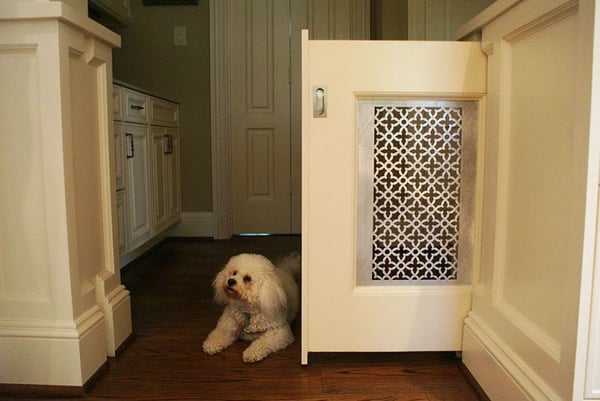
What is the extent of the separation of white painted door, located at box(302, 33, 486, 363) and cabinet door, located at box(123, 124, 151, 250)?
1208 millimetres

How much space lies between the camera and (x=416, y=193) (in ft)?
4.62

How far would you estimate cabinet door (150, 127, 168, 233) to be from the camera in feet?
8.87

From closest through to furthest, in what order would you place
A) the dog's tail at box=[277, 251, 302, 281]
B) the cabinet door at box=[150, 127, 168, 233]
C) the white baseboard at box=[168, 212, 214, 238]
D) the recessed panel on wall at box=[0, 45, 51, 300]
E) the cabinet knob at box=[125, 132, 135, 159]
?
the recessed panel on wall at box=[0, 45, 51, 300] → the dog's tail at box=[277, 251, 302, 281] → the cabinet knob at box=[125, 132, 135, 159] → the cabinet door at box=[150, 127, 168, 233] → the white baseboard at box=[168, 212, 214, 238]

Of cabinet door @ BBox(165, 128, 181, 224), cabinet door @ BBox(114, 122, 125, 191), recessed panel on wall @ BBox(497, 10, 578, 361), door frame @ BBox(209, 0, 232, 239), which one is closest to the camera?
recessed panel on wall @ BBox(497, 10, 578, 361)

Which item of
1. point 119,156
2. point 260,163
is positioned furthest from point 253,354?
point 260,163

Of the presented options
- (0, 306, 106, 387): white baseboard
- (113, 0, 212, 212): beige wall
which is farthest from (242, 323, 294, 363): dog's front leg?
(113, 0, 212, 212): beige wall

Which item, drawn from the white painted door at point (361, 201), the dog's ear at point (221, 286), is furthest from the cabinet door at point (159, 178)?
the white painted door at point (361, 201)

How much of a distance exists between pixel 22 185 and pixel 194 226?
2.15 m

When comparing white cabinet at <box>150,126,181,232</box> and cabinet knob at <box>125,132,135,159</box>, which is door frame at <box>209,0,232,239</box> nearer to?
white cabinet at <box>150,126,181,232</box>

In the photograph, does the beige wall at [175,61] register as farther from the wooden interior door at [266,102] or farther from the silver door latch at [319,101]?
the silver door latch at [319,101]

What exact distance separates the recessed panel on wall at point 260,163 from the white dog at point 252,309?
69.9 inches

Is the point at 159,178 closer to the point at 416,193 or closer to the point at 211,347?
the point at 211,347

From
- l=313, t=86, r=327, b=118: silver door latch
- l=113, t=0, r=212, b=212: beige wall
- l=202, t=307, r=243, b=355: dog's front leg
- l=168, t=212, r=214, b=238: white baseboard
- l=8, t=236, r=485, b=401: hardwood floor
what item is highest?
l=113, t=0, r=212, b=212: beige wall

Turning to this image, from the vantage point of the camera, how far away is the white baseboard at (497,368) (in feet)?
3.32
